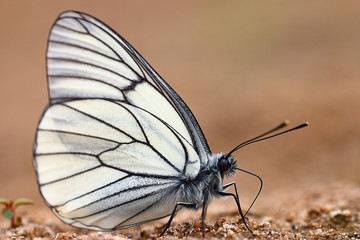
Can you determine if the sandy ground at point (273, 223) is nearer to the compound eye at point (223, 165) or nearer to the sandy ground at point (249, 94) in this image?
the sandy ground at point (249, 94)

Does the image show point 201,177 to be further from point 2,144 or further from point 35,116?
point 35,116

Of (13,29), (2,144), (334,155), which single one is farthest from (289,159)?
(13,29)

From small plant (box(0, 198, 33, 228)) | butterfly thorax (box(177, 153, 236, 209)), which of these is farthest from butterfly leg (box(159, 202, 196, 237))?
small plant (box(0, 198, 33, 228))

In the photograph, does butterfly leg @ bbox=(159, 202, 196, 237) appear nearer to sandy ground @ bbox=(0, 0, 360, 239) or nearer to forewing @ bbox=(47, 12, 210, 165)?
sandy ground @ bbox=(0, 0, 360, 239)

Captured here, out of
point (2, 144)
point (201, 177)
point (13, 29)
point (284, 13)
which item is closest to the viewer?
point (201, 177)

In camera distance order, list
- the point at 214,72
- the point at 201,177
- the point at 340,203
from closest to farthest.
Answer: the point at 201,177, the point at 340,203, the point at 214,72

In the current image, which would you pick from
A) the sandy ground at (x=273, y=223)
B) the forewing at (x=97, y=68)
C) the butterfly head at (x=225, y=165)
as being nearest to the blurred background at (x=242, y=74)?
the sandy ground at (x=273, y=223)
